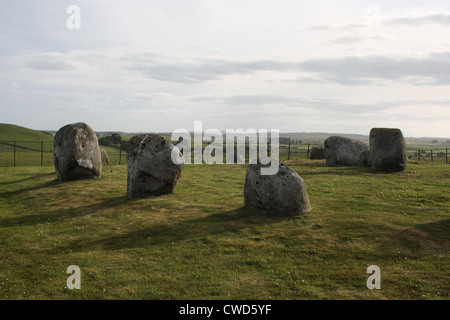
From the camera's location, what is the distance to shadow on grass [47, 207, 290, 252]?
38.6ft

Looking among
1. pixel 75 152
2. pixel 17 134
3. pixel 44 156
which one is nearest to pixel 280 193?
pixel 75 152

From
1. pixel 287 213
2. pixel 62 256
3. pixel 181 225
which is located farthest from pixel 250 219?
pixel 62 256

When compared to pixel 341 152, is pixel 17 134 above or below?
above

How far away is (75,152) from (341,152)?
20.9 m

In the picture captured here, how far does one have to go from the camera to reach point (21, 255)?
35.9 ft

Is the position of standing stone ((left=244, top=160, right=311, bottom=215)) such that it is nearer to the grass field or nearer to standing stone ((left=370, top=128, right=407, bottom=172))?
the grass field

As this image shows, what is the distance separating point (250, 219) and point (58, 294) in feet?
23.6

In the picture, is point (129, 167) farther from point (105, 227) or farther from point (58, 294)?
point (58, 294)

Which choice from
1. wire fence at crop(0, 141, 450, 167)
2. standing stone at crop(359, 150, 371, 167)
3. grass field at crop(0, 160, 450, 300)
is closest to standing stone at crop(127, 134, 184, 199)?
grass field at crop(0, 160, 450, 300)

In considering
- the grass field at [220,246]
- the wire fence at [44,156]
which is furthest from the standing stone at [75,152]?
the wire fence at [44,156]

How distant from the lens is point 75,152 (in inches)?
892

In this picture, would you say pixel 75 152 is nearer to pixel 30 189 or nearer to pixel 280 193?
pixel 30 189

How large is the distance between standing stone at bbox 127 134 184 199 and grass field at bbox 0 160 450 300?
87cm

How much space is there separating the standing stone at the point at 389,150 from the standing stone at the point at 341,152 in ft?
14.8
